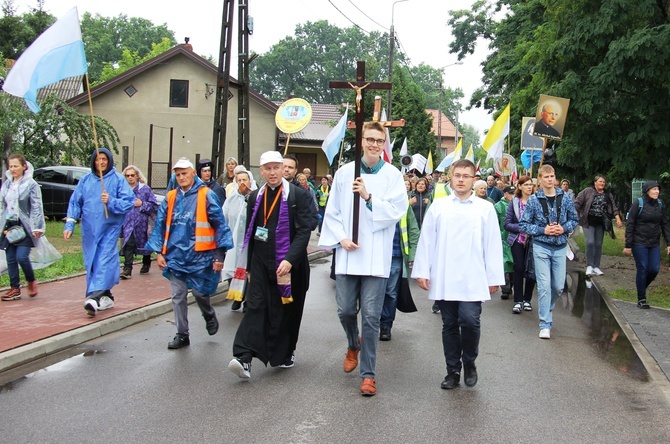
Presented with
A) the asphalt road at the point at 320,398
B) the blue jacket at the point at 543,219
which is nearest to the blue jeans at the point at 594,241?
the blue jacket at the point at 543,219

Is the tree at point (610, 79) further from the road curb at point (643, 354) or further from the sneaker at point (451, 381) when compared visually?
the sneaker at point (451, 381)

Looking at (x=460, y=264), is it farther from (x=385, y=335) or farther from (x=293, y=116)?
(x=293, y=116)

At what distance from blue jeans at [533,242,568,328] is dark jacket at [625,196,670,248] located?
2.43m

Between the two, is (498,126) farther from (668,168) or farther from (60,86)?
(60,86)

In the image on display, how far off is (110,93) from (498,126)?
24.3 m

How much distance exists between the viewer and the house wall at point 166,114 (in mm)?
34344

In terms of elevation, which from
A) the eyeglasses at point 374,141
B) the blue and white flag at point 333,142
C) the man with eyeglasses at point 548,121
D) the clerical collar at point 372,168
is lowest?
the clerical collar at point 372,168

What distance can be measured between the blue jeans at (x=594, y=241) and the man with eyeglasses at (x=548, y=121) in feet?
5.78

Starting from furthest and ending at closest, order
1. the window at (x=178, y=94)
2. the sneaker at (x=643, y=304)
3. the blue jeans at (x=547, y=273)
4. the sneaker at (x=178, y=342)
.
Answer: the window at (x=178, y=94) → the sneaker at (x=643, y=304) → the blue jeans at (x=547, y=273) → the sneaker at (x=178, y=342)

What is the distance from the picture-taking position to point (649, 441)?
489 centimetres

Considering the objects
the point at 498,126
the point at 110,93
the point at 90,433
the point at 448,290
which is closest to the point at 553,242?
the point at 448,290

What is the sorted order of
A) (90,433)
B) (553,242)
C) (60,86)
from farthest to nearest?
1. (60,86)
2. (553,242)
3. (90,433)

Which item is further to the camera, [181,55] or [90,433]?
[181,55]

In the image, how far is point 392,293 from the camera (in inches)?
302
